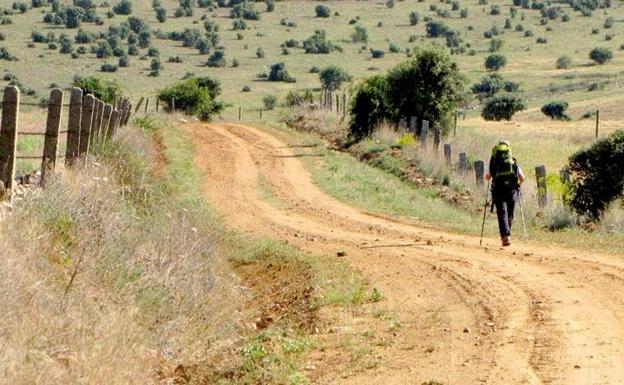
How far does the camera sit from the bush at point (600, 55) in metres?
99.1

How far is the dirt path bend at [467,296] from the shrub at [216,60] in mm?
72070

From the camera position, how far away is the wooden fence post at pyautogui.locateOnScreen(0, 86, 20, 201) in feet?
43.6

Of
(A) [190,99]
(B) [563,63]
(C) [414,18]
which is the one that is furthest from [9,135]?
(C) [414,18]

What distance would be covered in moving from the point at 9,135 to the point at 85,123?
4253mm

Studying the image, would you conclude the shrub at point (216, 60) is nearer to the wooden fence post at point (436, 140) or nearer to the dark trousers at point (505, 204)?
the wooden fence post at point (436, 140)

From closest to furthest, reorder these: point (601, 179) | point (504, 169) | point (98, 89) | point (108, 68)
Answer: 1. point (504, 169)
2. point (601, 179)
3. point (98, 89)
4. point (108, 68)

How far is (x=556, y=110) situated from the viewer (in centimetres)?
6631

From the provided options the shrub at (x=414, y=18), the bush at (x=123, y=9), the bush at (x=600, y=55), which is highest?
the shrub at (x=414, y=18)

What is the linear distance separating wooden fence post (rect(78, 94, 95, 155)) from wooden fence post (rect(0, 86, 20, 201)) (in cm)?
402

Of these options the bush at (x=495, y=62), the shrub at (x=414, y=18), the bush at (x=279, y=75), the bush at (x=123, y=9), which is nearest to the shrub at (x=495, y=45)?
the bush at (x=495, y=62)

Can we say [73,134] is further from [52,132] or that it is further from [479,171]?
[479,171]

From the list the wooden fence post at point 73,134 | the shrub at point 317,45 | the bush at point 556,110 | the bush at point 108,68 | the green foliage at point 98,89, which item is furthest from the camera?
the shrub at point 317,45

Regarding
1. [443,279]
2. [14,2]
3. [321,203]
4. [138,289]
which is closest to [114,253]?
[138,289]

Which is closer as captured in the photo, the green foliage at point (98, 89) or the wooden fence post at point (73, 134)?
the wooden fence post at point (73, 134)
